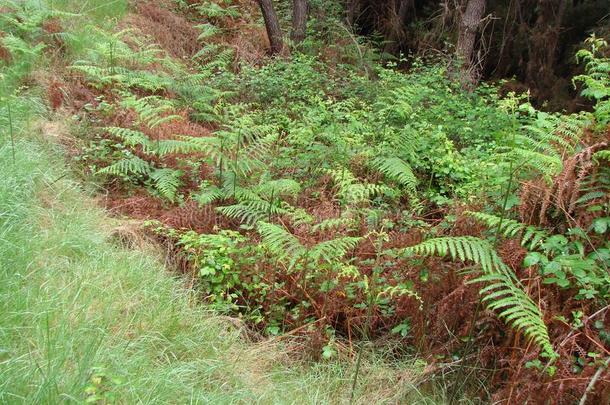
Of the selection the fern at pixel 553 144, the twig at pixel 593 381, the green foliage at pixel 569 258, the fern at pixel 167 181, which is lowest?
the twig at pixel 593 381

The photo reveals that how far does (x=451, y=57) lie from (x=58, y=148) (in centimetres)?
627

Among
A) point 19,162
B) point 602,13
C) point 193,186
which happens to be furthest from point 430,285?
point 602,13

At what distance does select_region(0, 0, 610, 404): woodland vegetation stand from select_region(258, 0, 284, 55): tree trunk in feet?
7.39

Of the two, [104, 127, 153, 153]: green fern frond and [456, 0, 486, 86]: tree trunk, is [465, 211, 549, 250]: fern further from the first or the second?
[456, 0, 486, 86]: tree trunk

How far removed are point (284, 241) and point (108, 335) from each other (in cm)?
154

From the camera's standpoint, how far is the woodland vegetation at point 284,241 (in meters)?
2.68

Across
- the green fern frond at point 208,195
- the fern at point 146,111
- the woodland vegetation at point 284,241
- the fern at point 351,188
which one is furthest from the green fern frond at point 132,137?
the fern at point 351,188

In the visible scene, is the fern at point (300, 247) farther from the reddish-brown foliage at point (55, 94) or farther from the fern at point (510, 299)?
the reddish-brown foliage at point (55, 94)

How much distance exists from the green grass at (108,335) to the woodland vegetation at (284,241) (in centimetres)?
1

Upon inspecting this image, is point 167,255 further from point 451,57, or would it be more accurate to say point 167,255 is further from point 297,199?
point 451,57

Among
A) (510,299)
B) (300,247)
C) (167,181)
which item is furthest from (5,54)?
(510,299)

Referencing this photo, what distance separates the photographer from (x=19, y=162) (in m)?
4.15

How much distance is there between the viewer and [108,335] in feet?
8.59

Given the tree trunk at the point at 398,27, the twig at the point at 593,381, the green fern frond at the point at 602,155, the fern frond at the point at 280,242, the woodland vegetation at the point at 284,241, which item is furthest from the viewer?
the tree trunk at the point at 398,27
